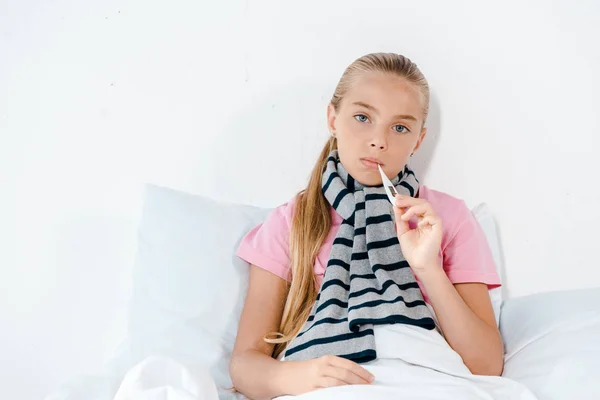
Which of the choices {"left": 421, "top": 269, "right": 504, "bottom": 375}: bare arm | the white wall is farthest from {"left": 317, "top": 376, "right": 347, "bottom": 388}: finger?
the white wall

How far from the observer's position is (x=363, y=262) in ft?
4.51

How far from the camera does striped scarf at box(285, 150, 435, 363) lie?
4.15ft

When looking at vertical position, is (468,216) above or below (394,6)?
below

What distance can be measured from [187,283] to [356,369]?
0.45 metres

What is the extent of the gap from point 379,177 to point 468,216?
0.20m

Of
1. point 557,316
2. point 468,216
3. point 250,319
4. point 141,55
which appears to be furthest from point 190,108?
point 557,316

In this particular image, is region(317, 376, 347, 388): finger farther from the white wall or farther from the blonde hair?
the white wall

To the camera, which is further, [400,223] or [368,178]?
[368,178]

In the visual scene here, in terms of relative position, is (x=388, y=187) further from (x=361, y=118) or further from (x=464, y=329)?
(x=464, y=329)

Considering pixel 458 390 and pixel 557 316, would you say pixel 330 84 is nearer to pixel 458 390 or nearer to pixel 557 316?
pixel 557 316

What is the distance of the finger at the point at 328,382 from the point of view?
1153mm

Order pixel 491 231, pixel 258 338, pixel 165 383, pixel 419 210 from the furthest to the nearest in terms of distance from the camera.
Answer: pixel 491 231 → pixel 258 338 → pixel 419 210 → pixel 165 383

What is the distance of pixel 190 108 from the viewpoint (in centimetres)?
174

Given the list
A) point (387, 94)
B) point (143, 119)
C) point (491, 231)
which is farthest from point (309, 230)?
point (143, 119)
